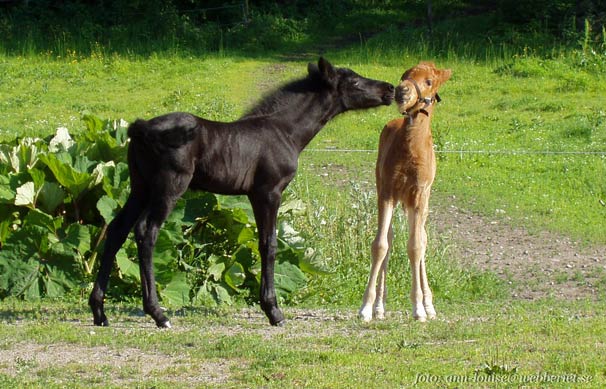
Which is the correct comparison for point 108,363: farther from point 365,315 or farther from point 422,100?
point 422,100

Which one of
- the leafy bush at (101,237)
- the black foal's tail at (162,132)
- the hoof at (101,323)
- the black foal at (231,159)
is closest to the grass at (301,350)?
the hoof at (101,323)

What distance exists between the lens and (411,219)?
353 inches

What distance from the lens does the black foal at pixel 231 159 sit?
8.73 m

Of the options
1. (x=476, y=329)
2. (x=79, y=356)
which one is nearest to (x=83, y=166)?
(x=79, y=356)

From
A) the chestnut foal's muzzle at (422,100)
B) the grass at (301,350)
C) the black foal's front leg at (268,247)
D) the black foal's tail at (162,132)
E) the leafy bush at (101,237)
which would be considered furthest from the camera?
the leafy bush at (101,237)

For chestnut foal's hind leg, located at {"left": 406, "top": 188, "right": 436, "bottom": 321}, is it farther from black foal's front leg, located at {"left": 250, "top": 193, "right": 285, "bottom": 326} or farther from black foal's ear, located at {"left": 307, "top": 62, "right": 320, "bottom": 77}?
black foal's ear, located at {"left": 307, "top": 62, "right": 320, "bottom": 77}

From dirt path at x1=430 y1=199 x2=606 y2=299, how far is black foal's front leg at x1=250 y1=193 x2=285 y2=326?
3981 millimetres

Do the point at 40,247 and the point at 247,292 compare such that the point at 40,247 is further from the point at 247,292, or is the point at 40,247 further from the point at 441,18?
the point at 441,18

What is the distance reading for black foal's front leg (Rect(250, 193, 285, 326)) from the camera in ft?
29.6

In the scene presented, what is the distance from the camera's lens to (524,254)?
13656 millimetres

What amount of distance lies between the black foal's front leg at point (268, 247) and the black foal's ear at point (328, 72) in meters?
1.22

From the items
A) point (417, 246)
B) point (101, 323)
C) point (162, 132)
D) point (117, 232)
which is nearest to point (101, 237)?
point (117, 232)

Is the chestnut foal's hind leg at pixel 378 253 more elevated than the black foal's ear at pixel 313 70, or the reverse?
the black foal's ear at pixel 313 70

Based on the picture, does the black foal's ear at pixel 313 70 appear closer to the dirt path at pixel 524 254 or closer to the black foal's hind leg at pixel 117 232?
the black foal's hind leg at pixel 117 232
